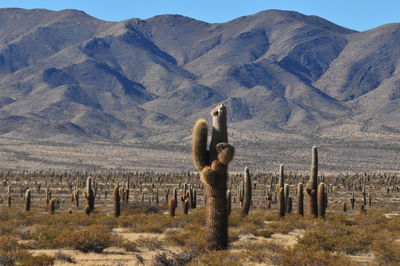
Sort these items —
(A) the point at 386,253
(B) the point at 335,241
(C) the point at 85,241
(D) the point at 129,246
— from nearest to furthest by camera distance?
(A) the point at 386,253 → (B) the point at 335,241 → (C) the point at 85,241 → (D) the point at 129,246

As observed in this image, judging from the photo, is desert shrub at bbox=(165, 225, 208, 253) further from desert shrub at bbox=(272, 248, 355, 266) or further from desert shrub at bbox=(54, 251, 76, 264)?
desert shrub at bbox=(54, 251, 76, 264)

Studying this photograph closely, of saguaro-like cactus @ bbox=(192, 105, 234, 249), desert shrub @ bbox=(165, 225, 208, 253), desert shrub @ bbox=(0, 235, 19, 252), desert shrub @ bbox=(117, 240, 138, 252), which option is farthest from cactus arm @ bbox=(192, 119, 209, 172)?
desert shrub @ bbox=(0, 235, 19, 252)

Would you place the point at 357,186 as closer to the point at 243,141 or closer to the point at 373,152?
the point at 373,152

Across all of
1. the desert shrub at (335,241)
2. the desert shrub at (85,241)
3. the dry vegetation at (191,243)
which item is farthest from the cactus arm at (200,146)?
the desert shrub at (85,241)

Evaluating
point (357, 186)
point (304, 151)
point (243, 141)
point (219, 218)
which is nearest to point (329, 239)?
point (219, 218)

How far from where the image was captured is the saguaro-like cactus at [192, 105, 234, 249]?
1731cm

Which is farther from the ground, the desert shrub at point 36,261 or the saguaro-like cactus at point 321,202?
the saguaro-like cactus at point 321,202

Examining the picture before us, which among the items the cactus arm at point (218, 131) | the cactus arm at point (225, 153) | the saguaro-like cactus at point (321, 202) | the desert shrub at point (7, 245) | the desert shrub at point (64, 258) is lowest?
the desert shrub at point (64, 258)

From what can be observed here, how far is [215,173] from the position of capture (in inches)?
682

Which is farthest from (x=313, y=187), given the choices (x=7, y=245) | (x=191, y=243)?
(x=7, y=245)

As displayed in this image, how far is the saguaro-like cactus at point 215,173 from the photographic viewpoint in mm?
17312

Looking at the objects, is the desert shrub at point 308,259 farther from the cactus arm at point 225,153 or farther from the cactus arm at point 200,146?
the cactus arm at point 200,146

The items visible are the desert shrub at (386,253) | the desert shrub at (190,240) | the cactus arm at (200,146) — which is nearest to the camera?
the desert shrub at (386,253)

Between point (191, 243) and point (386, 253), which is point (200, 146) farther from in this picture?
point (386, 253)
